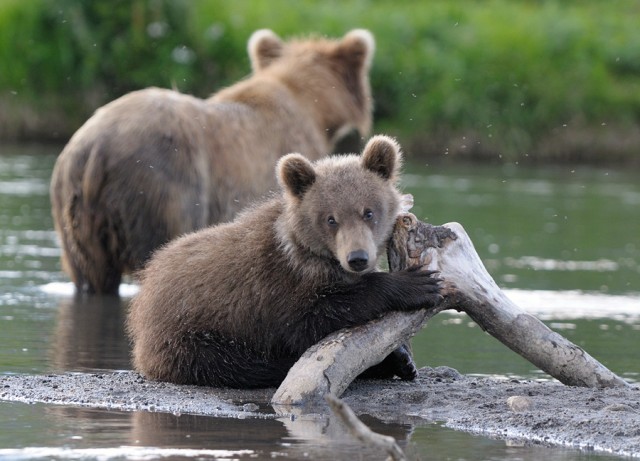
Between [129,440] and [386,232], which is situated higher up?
[386,232]

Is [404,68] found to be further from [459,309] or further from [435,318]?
[459,309]

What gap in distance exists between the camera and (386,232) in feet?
25.2

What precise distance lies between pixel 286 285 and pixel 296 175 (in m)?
0.61

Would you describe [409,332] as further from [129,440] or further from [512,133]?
[512,133]

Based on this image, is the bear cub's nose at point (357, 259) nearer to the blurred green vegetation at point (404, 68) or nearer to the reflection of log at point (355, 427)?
the reflection of log at point (355, 427)

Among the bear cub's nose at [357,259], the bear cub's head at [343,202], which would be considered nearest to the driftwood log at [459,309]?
the bear cub's head at [343,202]

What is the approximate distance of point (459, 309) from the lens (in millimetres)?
7605

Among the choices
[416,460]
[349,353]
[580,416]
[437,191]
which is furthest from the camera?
[437,191]

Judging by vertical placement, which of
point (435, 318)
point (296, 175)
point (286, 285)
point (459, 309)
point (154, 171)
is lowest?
point (435, 318)

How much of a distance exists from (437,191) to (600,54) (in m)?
10.1

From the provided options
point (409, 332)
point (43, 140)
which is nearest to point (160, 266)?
point (409, 332)

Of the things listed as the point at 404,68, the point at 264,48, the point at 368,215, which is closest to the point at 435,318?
the point at 368,215

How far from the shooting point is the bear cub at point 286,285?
24.2 feet

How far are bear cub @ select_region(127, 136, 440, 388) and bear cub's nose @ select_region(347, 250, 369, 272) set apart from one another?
0.03 metres
